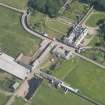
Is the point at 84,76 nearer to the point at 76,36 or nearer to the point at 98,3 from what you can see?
the point at 76,36

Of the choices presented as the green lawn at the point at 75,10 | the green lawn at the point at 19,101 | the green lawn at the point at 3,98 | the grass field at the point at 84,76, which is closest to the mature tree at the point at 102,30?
the green lawn at the point at 75,10

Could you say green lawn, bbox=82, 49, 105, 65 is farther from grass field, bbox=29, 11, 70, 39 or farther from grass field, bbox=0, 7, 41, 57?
grass field, bbox=0, 7, 41, 57

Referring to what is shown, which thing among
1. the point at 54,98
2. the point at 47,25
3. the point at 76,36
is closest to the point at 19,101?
the point at 54,98

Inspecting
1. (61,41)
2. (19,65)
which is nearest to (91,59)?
(61,41)

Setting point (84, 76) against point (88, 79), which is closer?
point (88, 79)

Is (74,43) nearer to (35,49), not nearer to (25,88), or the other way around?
(35,49)

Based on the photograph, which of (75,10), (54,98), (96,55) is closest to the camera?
(54,98)

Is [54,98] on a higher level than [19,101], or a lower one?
higher
